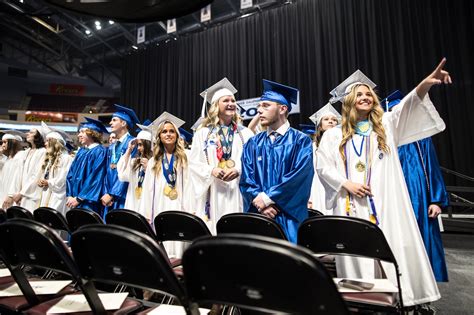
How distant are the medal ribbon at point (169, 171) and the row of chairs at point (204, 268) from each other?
2.10m

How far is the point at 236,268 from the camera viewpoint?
0.84m

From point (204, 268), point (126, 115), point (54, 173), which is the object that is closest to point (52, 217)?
point (126, 115)

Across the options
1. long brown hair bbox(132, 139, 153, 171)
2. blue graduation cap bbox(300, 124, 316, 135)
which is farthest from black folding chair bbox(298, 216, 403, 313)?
blue graduation cap bbox(300, 124, 316, 135)

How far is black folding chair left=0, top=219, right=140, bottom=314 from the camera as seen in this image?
1.18 meters

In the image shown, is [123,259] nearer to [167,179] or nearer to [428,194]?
[167,179]

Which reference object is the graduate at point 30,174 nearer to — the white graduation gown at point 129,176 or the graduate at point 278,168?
the white graduation gown at point 129,176

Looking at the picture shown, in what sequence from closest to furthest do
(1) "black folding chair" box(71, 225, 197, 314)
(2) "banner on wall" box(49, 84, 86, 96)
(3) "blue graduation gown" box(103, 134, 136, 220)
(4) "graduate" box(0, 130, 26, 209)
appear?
(1) "black folding chair" box(71, 225, 197, 314), (3) "blue graduation gown" box(103, 134, 136, 220), (4) "graduate" box(0, 130, 26, 209), (2) "banner on wall" box(49, 84, 86, 96)

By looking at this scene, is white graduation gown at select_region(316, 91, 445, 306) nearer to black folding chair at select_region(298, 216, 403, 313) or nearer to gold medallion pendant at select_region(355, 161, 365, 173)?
gold medallion pendant at select_region(355, 161, 365, 173)

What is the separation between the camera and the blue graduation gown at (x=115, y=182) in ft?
13.9

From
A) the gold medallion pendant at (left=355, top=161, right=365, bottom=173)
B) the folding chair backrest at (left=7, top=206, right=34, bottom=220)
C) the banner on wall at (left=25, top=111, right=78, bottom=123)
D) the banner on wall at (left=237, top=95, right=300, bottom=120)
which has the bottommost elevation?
the folding chair backrest at (left=7, top=206, right=34, bottom=220)

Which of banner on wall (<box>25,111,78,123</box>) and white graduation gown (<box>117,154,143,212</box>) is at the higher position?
banner on wall (<box>25,111,78,123</box>)

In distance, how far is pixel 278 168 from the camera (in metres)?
2.59

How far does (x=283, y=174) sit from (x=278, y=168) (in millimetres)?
66

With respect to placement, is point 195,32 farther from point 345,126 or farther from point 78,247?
point 78,247
